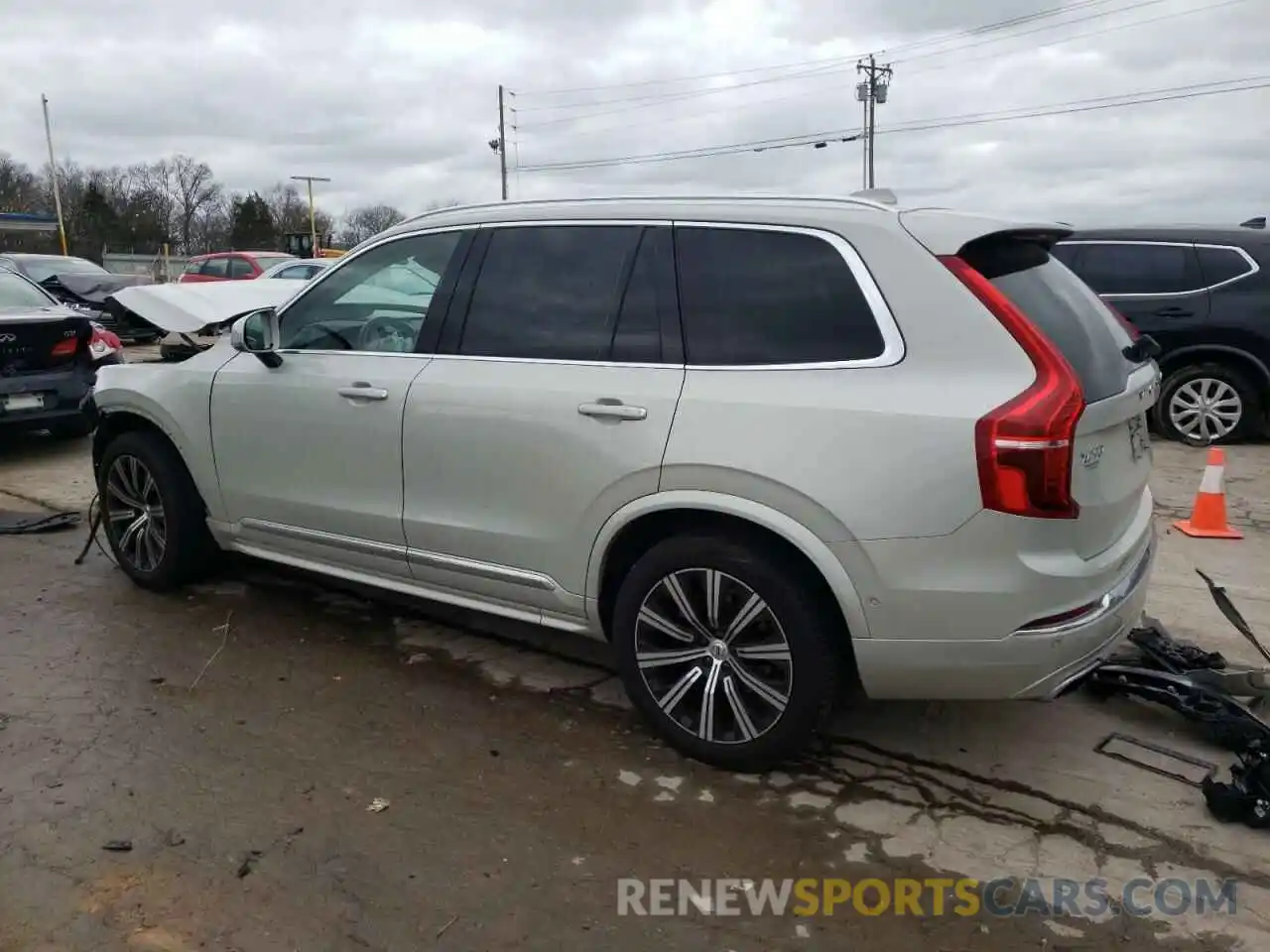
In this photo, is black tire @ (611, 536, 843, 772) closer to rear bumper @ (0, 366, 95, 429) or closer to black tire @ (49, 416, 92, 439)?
black tire @ (49, 416, 92, 439)

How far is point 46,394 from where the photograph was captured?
8203mm

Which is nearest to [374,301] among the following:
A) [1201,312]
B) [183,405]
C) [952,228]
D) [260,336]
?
[260,336]

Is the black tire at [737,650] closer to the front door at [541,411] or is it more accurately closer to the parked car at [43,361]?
the front door at [541,411]

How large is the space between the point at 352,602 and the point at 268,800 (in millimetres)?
1842

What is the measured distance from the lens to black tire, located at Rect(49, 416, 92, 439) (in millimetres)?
8391

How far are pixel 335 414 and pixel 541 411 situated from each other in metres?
1.09

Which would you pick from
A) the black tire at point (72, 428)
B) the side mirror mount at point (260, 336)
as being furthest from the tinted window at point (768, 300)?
the black tire at point (72, 428)

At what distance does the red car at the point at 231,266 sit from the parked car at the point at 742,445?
57.7 feet

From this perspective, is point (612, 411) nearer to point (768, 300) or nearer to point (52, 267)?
point (768, 300)

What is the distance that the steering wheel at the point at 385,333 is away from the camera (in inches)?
162

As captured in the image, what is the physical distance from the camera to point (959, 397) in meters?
2.86

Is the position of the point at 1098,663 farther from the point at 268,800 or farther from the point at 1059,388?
the point at 268,800

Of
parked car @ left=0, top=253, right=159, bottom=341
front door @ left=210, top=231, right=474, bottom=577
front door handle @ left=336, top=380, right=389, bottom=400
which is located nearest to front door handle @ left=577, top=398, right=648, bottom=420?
front door @ left=210, top=231, right=474, bottom=577

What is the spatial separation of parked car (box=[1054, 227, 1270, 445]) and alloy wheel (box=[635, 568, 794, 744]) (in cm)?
669
